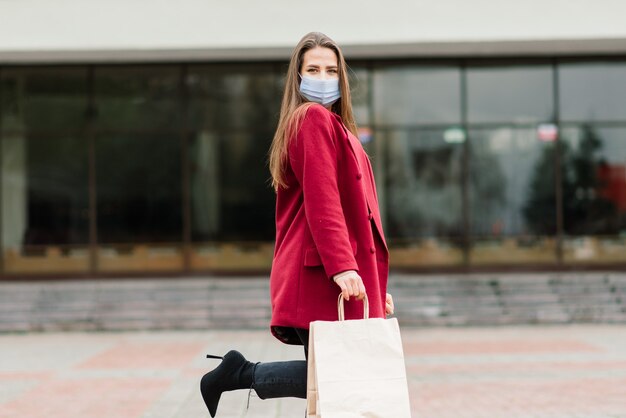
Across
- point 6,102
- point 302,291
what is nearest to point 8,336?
point 6,102

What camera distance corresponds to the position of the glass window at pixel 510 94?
13.9 meters

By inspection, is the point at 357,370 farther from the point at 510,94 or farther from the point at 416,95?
the point at 510,94

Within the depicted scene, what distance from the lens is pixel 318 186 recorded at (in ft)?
11.3

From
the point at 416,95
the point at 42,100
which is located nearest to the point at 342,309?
the point at 416,95

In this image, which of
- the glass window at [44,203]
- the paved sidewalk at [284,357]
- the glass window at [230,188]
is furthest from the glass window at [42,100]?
the paved sidewalk at [284,357]

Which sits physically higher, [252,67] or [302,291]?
[252,67]

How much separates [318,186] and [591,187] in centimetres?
1147

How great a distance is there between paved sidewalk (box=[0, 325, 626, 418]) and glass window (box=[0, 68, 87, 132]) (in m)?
3.84

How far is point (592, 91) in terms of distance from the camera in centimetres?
1388

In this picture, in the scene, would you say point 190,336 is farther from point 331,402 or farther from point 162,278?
point 331,402

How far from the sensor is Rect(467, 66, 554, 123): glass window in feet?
45.5

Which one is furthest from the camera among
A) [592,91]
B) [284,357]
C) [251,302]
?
[592,91]

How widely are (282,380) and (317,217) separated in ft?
2.63

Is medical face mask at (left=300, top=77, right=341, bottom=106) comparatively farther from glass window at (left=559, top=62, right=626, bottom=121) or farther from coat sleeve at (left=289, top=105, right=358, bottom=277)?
glass window at (left=559, top=62, right=626, bottom=121)
